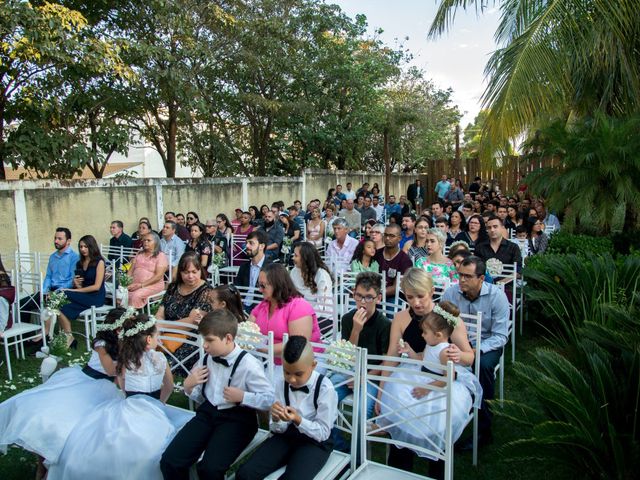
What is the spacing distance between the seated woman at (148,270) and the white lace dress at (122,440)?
10.7ft

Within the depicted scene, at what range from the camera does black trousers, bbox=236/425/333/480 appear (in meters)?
2.85

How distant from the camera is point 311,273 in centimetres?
530

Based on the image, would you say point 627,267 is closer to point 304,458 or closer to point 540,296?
point 540,296

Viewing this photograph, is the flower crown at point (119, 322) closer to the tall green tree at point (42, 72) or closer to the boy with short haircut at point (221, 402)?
the boy with short haircut at point (221, 402)

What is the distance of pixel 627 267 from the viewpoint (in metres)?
5.38

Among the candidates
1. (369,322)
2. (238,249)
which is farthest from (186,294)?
(238,249)

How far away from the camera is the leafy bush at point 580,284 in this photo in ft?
16.7

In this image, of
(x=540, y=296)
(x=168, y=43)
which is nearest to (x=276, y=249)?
(x=540, y=296)

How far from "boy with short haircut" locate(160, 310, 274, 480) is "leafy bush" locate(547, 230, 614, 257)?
4881 millimetres

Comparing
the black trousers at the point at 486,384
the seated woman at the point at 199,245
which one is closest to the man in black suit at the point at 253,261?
the seated woman at the point at 199,245

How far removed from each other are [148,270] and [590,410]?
534 centimetres

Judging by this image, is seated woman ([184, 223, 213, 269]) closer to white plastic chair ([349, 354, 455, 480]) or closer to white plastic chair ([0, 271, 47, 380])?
white plastic chair ([0, 271, 47, 380])

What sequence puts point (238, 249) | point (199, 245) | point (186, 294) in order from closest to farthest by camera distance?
point (186, 294), point (199, 245), point (238, 249)

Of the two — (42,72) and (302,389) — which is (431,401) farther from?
(42,72)
